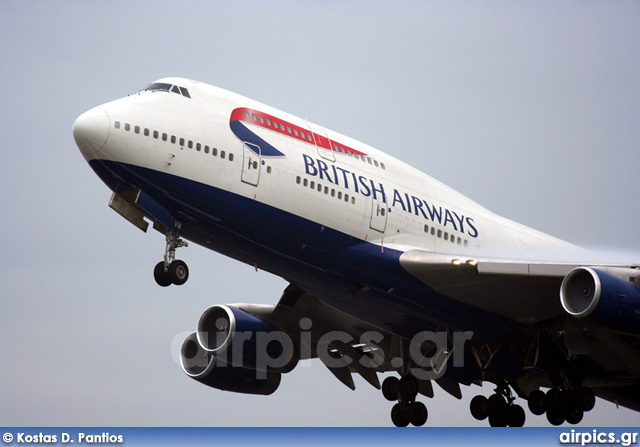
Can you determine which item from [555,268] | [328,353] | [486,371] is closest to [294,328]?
[328,353]

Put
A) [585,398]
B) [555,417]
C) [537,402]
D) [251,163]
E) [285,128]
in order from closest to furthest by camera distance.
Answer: [251,163], [285,128], [585,398], [555,417], [537,402]

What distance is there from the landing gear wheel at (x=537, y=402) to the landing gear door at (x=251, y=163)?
12285 millimetres

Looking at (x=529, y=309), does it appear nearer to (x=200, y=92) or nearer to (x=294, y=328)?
(x=294, y=328)

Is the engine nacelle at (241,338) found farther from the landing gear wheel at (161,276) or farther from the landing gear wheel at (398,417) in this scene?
the landing gear wheel at (161,276)

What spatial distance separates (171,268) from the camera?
84.9 feet

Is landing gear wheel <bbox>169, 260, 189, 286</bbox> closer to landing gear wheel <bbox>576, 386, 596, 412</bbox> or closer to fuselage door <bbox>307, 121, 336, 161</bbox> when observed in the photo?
fuselage door <bbox>307, 121, 336, 161</bbox>

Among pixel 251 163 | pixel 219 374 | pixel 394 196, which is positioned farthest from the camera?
pixel 219 374

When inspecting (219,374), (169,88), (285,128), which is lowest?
(219,374)

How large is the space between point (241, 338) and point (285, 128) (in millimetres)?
8829

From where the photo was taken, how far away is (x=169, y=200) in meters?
25.3

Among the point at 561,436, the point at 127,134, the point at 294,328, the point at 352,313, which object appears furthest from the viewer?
the point at 294,328

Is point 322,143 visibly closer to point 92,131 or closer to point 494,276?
point 494,276

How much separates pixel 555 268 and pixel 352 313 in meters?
5.99

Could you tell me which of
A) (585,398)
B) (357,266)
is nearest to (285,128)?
(357,266)
